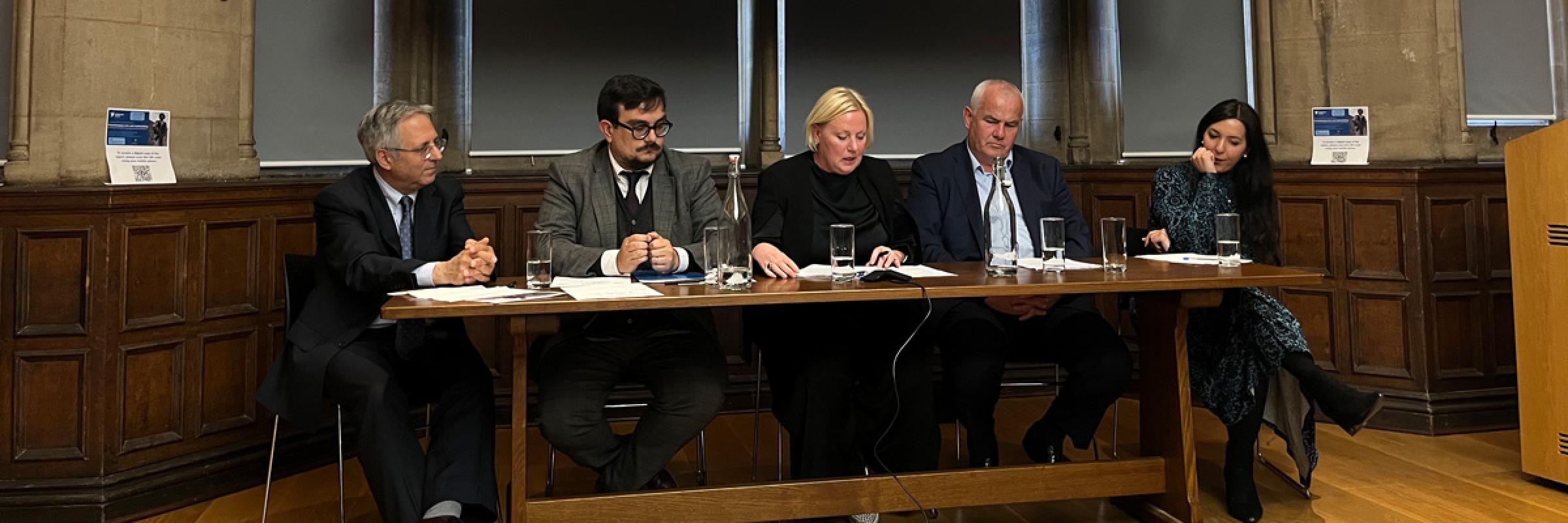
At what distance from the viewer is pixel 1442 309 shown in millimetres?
3871

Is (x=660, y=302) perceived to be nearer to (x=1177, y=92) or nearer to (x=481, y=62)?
(x=481, y=62)

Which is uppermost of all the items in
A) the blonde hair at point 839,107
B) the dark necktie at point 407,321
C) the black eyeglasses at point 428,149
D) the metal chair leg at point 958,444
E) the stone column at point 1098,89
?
the stone column at point 1098,89

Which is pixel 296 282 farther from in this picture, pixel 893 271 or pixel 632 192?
pixel 893 271

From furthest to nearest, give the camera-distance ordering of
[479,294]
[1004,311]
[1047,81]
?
[1047,81] → [1004,311] → [479,294]

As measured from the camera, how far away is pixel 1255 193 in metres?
3.11

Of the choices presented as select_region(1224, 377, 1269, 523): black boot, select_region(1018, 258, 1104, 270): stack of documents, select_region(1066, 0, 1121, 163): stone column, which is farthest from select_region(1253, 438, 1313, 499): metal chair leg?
select_region(1066, 0, 1121, 163): stone column

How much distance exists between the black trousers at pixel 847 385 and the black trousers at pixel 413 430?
31.8 inches

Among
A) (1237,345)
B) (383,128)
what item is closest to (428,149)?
(383,128)

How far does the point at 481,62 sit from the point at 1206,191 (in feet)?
10.6

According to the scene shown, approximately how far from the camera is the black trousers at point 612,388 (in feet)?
8.63

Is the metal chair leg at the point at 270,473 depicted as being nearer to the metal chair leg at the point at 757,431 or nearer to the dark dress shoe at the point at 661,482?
the dark dress shoe at the point at 661,482

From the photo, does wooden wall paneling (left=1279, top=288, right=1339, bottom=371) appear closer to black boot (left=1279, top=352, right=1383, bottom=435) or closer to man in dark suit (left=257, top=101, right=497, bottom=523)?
black boot (left=1279, top=352, right=1383, bottom=435)

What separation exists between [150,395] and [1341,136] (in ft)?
14.6

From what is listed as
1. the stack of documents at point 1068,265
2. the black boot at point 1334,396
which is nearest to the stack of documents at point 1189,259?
the stack of documents at point 1068,265
